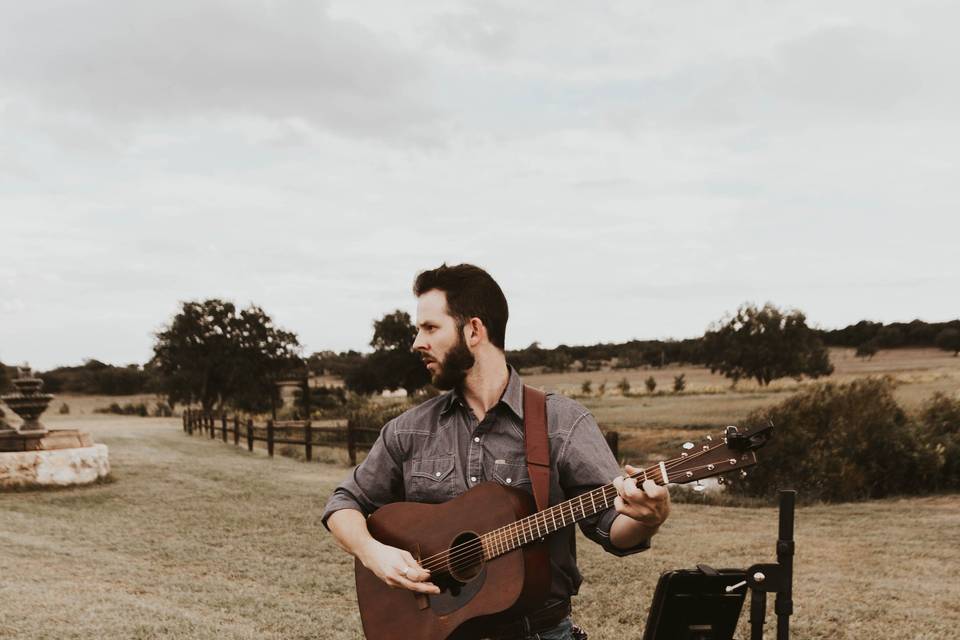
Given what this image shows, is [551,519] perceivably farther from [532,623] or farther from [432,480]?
[432,480]

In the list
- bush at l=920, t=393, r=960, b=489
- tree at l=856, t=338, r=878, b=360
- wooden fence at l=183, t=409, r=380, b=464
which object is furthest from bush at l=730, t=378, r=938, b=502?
tree at l=856, t=338, r=878, b=360

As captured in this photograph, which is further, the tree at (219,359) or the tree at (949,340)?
the tree at (219,359)

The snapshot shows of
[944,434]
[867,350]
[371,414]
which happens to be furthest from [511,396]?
[867,350]

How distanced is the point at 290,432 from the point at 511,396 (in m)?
26.2

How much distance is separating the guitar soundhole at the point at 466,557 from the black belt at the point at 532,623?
216 mm

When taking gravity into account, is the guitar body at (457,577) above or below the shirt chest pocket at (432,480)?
below

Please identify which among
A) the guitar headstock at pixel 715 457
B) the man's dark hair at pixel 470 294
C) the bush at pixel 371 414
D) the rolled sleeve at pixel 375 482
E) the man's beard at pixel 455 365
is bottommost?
the bush at pixel 371 414

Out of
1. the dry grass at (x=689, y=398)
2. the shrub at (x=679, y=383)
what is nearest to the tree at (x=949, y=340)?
the dry grass at (x=689, y=398)

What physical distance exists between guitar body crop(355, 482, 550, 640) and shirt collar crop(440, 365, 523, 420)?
31 centimetres

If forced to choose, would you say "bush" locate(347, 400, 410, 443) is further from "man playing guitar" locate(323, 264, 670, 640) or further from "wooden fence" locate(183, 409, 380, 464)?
"man playing guitar" locate(323, 264, 670, 640)

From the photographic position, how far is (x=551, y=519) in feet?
9.06

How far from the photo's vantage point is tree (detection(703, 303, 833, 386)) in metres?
49.5

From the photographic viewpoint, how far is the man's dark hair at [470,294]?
3059 millimetres

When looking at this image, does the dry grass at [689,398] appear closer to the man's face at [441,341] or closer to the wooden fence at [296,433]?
the wooden fence at [296,433]
